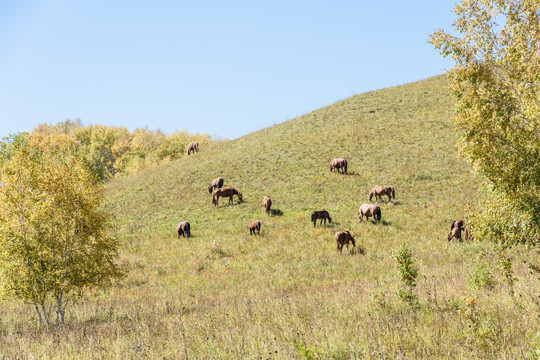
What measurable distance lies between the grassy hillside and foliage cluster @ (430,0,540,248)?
1971mm

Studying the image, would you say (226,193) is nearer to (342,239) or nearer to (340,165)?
(340,165)

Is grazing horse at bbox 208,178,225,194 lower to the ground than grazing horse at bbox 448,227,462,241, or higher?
higher

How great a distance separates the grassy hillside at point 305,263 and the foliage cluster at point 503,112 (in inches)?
77.6

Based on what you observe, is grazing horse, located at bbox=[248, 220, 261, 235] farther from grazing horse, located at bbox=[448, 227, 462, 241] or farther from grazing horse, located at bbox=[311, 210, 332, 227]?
grazing horse, located at bbox=[448, 227, 462, 241]

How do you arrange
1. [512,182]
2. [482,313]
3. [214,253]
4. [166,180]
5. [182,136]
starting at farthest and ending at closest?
[182,136] < [166,180] < [214,253] < [512,182] < [482,313]

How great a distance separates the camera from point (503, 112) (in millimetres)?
10000

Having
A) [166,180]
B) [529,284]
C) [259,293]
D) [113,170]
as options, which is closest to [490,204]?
[529,284]

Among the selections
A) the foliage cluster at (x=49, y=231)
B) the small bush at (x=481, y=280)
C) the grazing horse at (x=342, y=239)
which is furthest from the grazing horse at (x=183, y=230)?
the small bush at (x=481, y=280)

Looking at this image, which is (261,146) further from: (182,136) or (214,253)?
(182,136)

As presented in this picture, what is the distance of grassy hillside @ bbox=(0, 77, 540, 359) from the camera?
313 inches

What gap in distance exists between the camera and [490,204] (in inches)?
427

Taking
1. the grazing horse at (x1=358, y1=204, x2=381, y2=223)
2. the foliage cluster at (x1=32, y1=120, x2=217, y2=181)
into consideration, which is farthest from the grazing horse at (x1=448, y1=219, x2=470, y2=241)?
the foliage cluster at (x1=32, y1=120, x2=217, y2=181)

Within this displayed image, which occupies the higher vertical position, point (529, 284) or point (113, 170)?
point (113, 170)

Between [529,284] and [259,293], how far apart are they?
1092 centimetres
